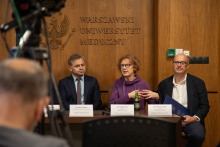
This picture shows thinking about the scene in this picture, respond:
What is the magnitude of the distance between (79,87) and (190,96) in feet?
5.63

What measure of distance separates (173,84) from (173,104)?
2.32 feet

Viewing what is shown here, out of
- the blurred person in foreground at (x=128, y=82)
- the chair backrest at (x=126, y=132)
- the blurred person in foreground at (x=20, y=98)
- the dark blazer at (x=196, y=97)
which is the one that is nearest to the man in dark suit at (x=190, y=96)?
the dark blazer at (x=196, y=97)

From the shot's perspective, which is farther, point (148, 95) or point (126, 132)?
point (148, 95)

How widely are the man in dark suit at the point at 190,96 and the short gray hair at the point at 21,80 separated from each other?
8.76 ft

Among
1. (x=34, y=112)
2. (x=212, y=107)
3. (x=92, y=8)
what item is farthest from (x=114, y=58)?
(x=34, y=112)

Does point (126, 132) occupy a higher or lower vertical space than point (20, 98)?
lower

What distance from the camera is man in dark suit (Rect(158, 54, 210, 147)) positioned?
10.1 feet

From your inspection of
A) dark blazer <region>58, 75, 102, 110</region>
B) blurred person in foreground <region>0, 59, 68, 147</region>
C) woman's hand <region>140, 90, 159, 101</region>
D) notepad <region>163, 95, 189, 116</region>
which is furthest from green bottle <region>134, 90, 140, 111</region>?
blurred person in foreground <region>0, 59, 68, 147</region>

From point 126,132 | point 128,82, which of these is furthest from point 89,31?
point 126,132

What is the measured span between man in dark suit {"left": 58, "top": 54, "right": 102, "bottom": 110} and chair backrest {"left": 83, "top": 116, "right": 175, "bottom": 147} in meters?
2.52

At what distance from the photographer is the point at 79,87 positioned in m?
3.96

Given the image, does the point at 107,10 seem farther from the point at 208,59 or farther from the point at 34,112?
the point at 34,112

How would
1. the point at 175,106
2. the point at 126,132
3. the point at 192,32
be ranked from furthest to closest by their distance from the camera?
the point at 192,32, the point at 175,106, the point at 126,132

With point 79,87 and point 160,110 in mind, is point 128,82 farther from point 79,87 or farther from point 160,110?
point 160,110
